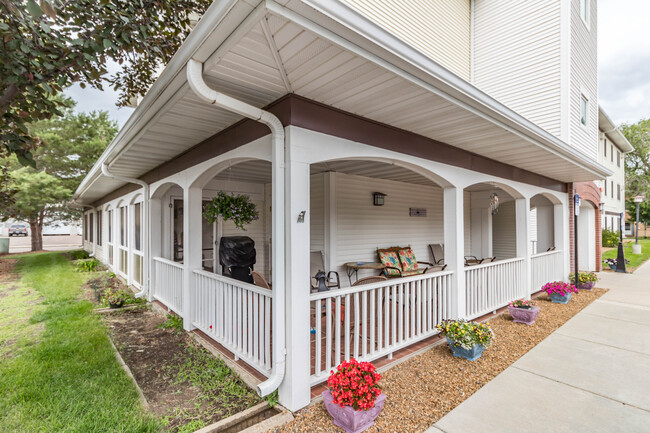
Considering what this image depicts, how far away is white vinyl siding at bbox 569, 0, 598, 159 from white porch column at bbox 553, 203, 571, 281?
1676 millimetres

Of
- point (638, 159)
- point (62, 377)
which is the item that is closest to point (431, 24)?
point (62, 377)

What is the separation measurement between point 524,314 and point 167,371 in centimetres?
478

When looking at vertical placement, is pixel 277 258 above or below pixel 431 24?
below

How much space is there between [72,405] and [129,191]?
19.5ft

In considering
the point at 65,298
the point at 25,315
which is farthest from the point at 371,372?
the point at 65,298

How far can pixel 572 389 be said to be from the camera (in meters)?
2.79

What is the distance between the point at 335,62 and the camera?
1.99m

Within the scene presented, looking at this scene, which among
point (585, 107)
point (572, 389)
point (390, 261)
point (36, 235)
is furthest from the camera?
point (36, 235)

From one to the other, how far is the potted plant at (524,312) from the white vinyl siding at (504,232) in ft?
16.8

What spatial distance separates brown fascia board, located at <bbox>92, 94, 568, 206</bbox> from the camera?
101 inches

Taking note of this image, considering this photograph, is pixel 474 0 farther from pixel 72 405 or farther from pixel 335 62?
pixel 72 405

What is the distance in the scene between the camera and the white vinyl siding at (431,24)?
6.31 meters

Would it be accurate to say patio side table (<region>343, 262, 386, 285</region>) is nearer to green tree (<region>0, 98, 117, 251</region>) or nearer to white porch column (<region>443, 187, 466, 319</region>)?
white porch column (<region>443, 187, 466, 319</region>)

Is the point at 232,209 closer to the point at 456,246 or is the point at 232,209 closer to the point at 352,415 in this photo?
the point at 352,415
